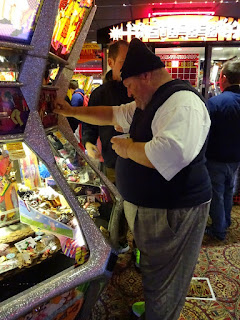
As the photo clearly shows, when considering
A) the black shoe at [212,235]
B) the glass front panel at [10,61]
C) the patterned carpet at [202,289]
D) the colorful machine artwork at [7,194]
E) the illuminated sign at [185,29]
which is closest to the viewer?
the glass front panel at [10,61]

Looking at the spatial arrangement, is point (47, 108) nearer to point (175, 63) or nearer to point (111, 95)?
point (111, 95)

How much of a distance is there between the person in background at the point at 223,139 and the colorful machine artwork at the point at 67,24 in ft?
4.75

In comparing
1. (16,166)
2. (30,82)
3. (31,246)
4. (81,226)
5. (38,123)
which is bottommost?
(31,246)

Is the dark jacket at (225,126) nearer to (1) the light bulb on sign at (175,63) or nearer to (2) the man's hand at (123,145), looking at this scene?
(2) the man's hand at (123,145)

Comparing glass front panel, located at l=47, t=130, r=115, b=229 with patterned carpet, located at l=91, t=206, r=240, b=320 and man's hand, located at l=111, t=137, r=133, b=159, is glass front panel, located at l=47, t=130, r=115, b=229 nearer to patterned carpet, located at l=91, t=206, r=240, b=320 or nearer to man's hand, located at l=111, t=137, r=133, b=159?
man's hand, located at l=111, t=137, r=133, b=159

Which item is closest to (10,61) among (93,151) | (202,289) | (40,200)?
(40,200)

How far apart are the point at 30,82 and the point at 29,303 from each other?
808 mm

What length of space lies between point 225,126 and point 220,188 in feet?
1.95

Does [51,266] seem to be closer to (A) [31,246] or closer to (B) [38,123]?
(A) [31,246]

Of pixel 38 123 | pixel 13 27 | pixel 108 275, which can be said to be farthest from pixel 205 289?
pixel 13 27

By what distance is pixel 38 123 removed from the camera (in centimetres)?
115

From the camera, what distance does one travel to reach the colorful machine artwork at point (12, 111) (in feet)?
3.43

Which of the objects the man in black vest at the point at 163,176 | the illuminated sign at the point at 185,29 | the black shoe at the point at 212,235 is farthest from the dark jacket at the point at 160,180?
the illuminated sign at the point at 185,29

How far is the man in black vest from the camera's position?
3.75 ft
